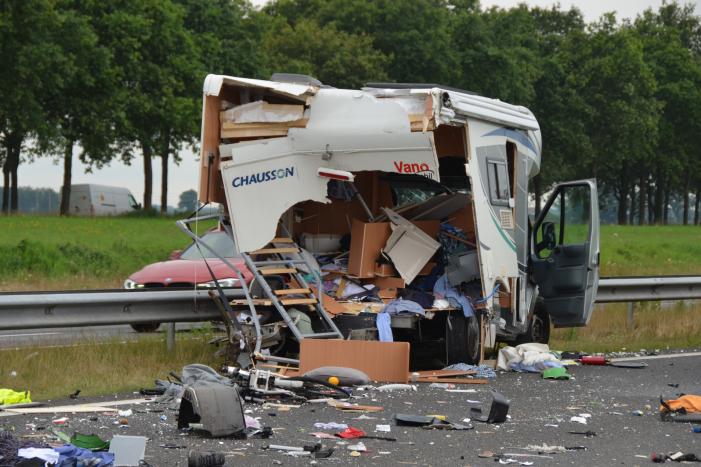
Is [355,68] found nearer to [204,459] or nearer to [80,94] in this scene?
[80,94]

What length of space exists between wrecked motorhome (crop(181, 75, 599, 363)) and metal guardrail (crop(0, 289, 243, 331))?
1.71ft

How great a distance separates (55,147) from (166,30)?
7327 mm

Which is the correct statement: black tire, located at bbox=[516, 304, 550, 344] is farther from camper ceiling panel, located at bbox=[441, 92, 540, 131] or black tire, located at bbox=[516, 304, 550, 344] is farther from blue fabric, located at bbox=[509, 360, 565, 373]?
camper ceiling panel, located at bbox=[441, 92, 540, 131]

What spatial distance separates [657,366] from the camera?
493 inches

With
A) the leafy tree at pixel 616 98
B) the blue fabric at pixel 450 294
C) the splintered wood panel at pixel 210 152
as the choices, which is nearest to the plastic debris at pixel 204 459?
the splintered wood panel at pixel 210 152

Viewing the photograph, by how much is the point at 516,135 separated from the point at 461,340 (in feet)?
8.01

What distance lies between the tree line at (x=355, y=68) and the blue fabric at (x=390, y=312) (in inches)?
1377

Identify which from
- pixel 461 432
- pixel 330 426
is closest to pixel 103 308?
pixel 330 426

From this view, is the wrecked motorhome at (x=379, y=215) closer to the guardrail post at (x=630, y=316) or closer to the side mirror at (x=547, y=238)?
the side mirror at (x=547, y=238)

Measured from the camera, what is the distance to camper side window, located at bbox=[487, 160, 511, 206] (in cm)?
1212

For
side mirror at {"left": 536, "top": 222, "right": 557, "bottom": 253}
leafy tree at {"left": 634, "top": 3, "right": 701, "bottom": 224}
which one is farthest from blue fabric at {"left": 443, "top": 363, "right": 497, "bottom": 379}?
leafy tree at {"left": 634, "top": 3, "right": 701, "bottom": 224}

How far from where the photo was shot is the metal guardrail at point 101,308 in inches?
417

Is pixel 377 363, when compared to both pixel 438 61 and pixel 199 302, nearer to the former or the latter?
pixel 199 302

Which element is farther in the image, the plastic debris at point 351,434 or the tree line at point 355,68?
the tree line at point 355,68
